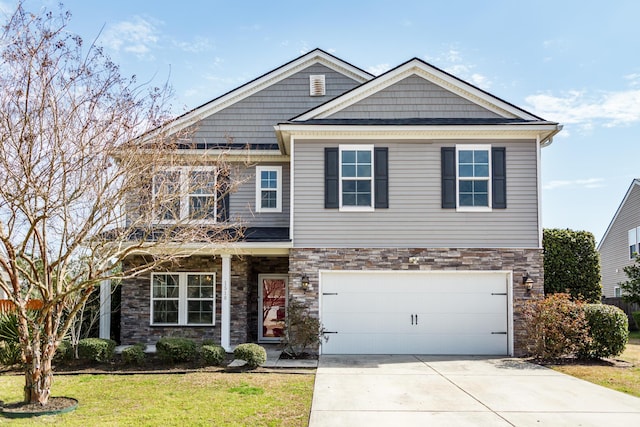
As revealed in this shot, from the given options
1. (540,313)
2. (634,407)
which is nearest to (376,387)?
(634,407)

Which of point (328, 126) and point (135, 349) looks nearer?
point (135, 349)

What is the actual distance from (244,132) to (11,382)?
929 cm

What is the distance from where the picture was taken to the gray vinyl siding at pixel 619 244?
2706 cm

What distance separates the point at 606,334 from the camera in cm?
1329

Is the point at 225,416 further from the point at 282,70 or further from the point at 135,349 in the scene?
the point at 282,70

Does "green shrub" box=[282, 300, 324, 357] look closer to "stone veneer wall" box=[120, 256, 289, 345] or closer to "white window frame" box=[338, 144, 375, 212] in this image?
"stone veneer wall" box=[120, 256, 289, 345]

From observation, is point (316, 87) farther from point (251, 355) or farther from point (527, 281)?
point (251, 355)

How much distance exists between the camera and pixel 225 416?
27.1 ft

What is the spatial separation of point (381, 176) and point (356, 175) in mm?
619

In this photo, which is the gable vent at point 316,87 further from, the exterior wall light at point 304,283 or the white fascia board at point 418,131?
the exterior wall light at point 304,283

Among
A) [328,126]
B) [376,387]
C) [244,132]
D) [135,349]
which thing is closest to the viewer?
[376,387]

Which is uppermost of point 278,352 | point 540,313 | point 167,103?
point 167,103

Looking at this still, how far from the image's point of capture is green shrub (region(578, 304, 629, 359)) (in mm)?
13273

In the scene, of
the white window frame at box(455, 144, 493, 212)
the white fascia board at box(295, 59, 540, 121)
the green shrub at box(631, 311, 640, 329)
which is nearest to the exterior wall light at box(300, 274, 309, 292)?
the white fascia board at box(295, 59, 540, 121)
